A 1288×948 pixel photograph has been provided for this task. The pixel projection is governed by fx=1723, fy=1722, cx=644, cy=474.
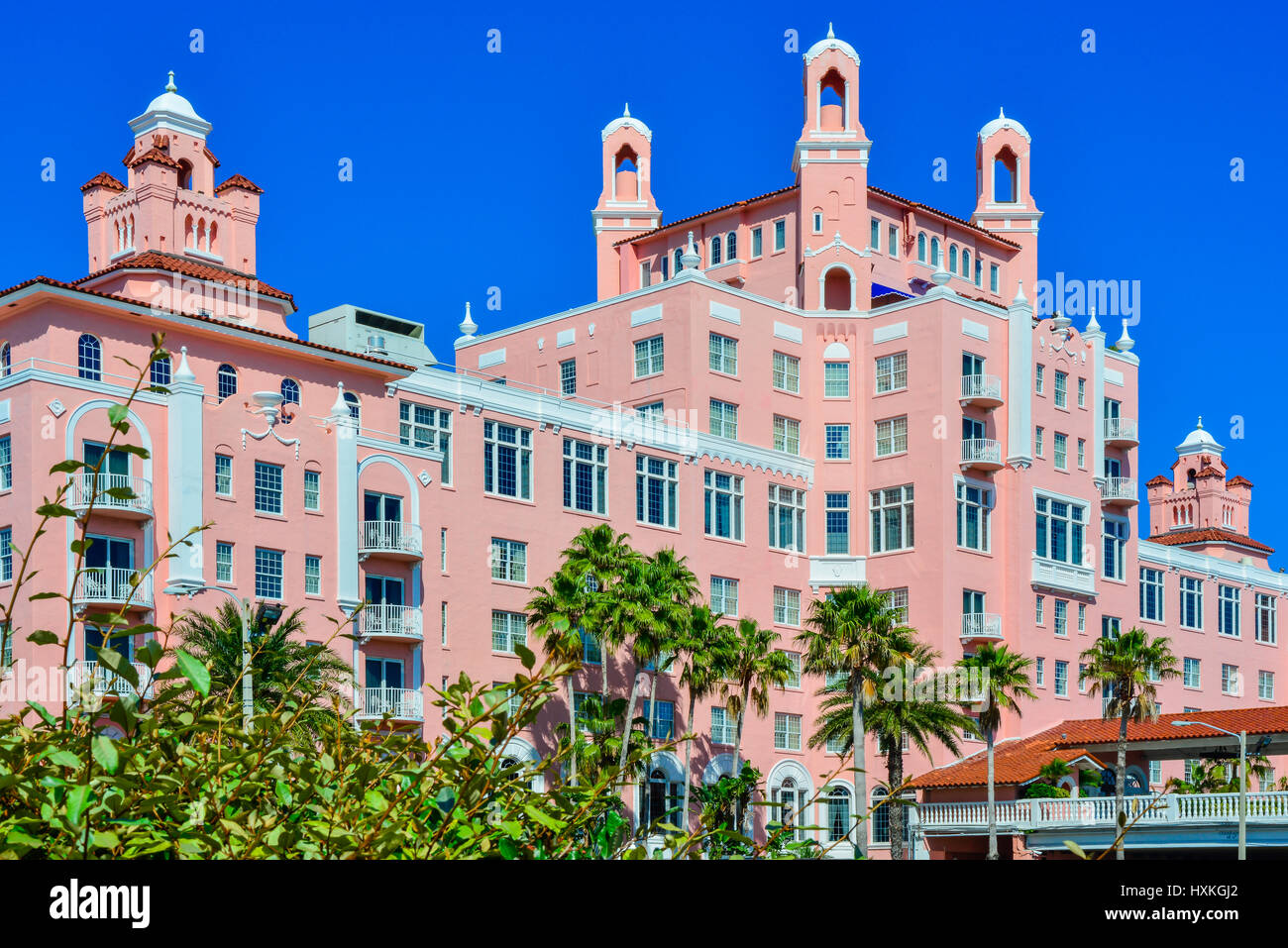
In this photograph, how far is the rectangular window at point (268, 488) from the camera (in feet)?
195

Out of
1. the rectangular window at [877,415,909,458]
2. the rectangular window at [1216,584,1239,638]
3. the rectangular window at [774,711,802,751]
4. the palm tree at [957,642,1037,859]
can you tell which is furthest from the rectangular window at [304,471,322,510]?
the rectangular window at [1216,584,1239,638]

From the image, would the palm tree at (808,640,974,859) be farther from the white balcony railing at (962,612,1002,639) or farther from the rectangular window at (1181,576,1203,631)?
the rectangular window at (1181,576,1203,631)

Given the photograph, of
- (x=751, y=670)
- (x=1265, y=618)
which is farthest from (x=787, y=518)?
(x=1265, y=618)

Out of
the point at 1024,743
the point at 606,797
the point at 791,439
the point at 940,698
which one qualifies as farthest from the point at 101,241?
the point at 606,797

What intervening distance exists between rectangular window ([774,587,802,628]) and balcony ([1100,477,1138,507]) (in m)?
19.0

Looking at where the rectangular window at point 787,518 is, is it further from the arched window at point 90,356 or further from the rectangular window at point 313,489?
the arched window at point 90,356

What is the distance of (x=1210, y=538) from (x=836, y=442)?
1782 inches

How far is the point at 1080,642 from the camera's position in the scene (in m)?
85.9

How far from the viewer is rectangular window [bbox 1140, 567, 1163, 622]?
93.4 meters

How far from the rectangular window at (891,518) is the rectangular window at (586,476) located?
51.4 ft

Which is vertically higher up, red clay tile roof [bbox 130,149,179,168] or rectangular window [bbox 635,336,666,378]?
red clay tile roof [bbox 130,149,179,168]

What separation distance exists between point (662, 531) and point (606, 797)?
68371mm

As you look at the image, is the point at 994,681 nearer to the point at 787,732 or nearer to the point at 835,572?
the point at 787,732
